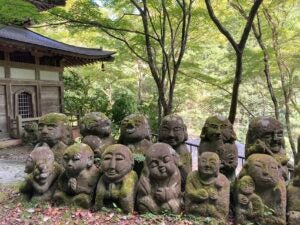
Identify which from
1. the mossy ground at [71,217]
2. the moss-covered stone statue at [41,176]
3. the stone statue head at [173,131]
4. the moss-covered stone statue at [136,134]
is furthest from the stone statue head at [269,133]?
the moss-covered stone statue at [41,176]

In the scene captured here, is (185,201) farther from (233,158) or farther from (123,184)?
(233,158)

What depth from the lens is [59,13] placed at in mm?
8352

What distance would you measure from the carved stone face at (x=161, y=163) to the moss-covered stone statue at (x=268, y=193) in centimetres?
97

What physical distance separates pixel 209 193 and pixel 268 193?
0.75 m

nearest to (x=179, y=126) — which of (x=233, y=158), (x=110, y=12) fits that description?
(x=233, y=158)

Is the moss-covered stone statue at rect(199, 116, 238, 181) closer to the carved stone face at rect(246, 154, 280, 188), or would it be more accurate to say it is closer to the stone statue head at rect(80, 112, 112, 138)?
the carved stone face at rect(246, 154, 280, 188)

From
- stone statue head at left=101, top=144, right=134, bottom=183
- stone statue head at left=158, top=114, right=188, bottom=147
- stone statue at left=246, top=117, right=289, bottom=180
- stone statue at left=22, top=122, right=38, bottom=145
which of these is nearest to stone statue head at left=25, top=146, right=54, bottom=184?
stone statue head at left=101, top=144, right=134, bottom=183

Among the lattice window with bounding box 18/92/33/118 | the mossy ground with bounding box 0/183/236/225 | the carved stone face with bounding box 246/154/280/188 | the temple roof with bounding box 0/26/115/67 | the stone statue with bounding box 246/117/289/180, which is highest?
the temple roof with bounding box 0/26/115/67

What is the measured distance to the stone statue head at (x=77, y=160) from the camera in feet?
15.1

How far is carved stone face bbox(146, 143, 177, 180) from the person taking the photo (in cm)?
430

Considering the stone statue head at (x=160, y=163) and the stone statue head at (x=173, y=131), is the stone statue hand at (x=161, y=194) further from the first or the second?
the stone statue head at (x=173, y=131)

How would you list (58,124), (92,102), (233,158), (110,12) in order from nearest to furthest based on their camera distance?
(233,158) < (58,124) < (110,12) < (92,102)

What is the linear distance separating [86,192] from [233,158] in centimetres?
230

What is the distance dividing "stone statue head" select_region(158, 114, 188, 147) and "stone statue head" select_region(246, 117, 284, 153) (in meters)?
1.12
